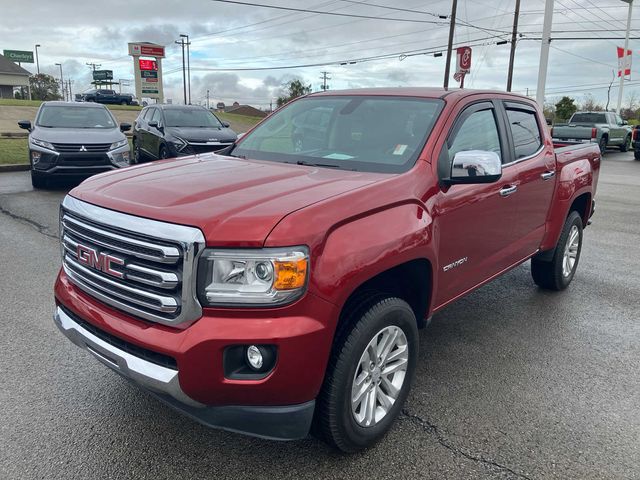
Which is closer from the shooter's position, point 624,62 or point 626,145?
point 626,145

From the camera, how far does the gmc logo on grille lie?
2.53 metres

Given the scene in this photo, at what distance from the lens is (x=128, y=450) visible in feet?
9.15

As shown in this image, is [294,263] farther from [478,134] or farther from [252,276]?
[478,134]

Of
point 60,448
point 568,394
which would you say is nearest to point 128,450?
point 60,448

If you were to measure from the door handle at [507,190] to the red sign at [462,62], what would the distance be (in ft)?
71.4

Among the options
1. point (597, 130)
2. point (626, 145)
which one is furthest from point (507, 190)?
point (626, 145)

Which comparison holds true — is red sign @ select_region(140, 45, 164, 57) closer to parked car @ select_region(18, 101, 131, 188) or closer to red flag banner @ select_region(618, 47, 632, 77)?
red flag banner @ select_region(618, 47, 632, 77)

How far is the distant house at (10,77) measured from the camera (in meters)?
65.0

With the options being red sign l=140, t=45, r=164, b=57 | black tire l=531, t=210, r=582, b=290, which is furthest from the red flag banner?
red sign l=140, t=45, r=164, b=57

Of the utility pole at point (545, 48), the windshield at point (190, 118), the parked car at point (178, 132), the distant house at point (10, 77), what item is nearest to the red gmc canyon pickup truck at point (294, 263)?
the parked car at point (178, 132)

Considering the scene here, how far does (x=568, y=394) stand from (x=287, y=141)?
2573 mm

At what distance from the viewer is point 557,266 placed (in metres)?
5.16

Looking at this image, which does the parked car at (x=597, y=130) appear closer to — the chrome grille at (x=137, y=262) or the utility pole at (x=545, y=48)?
the utility pole at (x=545, y=48)

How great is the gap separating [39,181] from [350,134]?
358 inches
